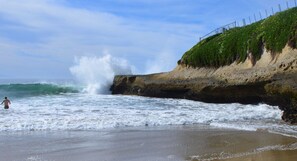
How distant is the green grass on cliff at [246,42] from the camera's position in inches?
850

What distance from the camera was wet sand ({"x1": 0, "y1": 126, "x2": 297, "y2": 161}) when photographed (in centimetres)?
898

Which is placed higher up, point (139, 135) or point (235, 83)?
point (235, 83)

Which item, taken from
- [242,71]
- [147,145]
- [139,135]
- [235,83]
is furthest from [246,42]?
[147,145]

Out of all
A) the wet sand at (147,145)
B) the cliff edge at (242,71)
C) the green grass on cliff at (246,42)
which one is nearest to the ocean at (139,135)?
the wet sand at (147,145)

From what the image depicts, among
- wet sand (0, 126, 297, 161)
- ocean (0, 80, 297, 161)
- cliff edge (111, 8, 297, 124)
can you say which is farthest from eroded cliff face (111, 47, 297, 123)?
wet sand (0, 126, 297, 161)

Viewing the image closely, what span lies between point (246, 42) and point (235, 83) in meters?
3.82

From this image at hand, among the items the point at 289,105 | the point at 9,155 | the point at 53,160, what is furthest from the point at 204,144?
the point at 289,105

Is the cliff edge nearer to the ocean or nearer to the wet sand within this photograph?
the ocean

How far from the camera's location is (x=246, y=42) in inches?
982

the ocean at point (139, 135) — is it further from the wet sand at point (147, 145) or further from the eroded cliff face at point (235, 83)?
the eroded cliff face at point (235, 83)

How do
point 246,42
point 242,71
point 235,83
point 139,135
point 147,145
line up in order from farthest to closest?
point 246,42
point 242,71
point 235,83
point 139,135
point 147,145

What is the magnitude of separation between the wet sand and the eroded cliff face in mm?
3831

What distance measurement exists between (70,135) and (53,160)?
3.38m

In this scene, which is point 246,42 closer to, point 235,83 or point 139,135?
point 235,83
